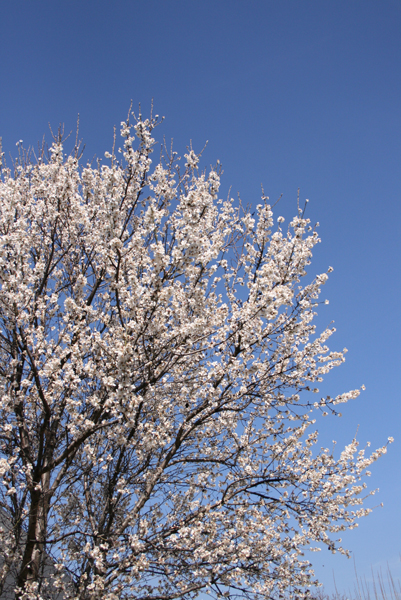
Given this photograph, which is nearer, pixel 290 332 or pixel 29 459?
pixel 29 459

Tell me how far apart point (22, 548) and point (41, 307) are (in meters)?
3.54

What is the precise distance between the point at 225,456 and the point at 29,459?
10.0 ft

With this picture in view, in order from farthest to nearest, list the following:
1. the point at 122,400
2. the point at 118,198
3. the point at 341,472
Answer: the point at 341,472 → the point at 118,198 → the point at 122,400

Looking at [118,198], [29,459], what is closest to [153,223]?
[118,198]

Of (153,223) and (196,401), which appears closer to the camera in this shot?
(153,223)

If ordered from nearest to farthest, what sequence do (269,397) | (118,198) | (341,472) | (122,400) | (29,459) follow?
(122,400), (118,198), (29,459), (269,397), (341,472)

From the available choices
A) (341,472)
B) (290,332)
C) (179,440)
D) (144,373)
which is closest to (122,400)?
(144,373)

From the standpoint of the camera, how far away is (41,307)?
6.07 meters

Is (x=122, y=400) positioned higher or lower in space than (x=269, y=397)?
lower

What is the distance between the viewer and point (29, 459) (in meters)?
5.84

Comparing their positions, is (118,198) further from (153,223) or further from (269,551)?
(269,551)

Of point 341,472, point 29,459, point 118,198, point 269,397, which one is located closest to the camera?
point 118,198

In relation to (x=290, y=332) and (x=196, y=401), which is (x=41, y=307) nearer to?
(x=196, y=401)

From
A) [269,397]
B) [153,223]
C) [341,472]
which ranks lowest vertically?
[341,472]
